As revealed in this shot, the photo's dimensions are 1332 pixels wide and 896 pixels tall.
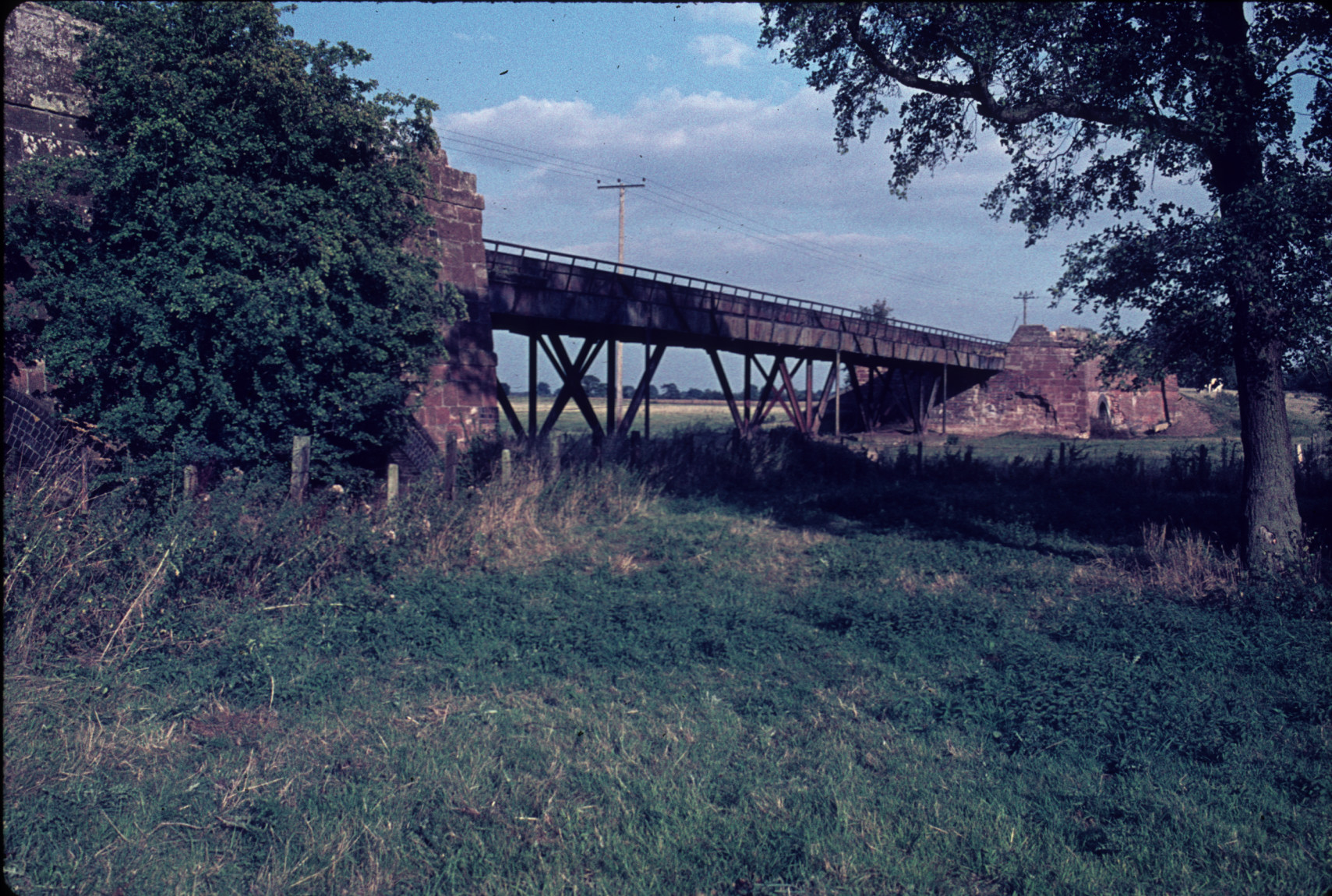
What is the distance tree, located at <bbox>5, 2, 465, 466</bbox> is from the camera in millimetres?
7230

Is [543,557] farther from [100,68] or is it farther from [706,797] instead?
[100,68]

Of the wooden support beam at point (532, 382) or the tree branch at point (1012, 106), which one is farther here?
the wooden support beam at point (532, 382)

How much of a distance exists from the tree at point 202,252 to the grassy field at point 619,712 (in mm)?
1030

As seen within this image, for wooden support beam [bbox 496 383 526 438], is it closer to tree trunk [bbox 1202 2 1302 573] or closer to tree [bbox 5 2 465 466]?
tree [bbox 5 2 465 466]

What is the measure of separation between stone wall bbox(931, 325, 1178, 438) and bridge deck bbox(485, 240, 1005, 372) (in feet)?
36.2

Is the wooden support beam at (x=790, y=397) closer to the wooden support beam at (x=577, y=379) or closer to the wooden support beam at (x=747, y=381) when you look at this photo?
the wooden support beam at (x=747, y=381)

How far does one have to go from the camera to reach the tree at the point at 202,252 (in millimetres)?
7230

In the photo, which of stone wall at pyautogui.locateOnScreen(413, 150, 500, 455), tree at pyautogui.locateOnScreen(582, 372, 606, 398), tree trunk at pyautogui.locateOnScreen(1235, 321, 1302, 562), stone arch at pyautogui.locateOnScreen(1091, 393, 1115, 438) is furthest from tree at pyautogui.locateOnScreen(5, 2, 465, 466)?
tree at pyautogui.locateOnScreen(582, 372, 606, 398)

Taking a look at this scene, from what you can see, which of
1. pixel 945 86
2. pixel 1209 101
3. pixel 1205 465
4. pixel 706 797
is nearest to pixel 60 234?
pixel 706 797

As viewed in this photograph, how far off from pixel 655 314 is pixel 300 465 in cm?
1091

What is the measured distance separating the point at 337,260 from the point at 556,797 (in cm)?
629

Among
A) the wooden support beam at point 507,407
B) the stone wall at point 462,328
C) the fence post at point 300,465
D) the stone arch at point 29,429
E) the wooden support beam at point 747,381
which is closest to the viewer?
the stone arch at point 29,429

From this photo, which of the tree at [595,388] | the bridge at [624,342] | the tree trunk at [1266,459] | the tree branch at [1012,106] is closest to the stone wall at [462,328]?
the bridge at [624,342]

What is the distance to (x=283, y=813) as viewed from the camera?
3.41 meters
